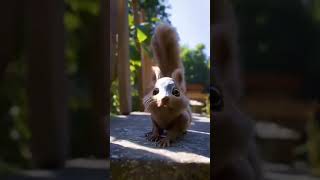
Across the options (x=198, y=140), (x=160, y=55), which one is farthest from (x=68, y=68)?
(x=160, y=55)

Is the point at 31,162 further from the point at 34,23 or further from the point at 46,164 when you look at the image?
the point at 34,23

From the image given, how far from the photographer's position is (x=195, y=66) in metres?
0.88

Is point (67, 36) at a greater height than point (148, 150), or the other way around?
point (67, 36)

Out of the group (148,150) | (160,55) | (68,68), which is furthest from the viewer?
(160,55)

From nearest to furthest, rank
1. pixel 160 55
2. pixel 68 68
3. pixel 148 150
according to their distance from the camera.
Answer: pixel 68 68, pixel 148 150, pixel 160 55

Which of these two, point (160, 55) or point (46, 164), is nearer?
point (46, 164)

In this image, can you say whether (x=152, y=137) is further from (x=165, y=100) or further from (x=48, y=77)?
(x=48, y=77)

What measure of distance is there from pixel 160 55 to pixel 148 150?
0.94ft

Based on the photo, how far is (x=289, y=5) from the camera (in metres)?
0.50

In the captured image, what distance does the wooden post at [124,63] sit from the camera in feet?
3.01

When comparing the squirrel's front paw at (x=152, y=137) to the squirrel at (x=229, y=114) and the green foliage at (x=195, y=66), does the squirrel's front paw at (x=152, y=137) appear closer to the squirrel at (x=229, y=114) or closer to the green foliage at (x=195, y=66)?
the green foliage at (x=195, y=66)

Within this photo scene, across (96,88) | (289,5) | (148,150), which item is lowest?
(148,150)


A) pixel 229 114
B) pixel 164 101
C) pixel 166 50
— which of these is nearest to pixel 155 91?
pixel 164 101

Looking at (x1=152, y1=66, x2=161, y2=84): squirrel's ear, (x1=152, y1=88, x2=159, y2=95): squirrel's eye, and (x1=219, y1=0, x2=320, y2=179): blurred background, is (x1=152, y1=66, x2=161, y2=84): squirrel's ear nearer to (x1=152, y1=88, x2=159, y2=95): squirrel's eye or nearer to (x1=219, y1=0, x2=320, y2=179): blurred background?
(x1=152, y1=88, x2=159, y2=95): squirrel's eye
